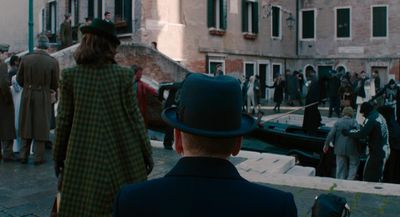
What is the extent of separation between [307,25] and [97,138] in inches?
1048

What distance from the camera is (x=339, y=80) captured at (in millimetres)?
19469

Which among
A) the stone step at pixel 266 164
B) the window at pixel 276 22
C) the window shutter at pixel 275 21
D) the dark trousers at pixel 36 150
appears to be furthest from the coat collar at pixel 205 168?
the window shutter at pixel 275 21

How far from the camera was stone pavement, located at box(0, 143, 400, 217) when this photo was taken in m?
5.08

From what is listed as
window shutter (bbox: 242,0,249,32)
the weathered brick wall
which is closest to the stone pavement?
the weathered brick wall

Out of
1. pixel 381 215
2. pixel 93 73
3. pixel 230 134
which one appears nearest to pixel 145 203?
pixel 230 134

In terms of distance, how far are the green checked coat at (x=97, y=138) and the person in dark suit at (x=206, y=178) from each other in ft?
5.02

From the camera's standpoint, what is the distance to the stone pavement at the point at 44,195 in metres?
5.08

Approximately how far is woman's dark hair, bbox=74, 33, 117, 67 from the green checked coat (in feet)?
0.15

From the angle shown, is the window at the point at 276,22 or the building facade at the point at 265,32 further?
the window at the point at 276,22

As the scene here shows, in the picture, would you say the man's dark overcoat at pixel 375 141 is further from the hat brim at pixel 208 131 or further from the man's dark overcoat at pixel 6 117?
the hat brim at pixel 208 131

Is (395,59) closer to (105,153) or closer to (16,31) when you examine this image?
(16,31)

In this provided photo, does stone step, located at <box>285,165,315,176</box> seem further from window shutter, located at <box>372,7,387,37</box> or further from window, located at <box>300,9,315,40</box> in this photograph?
window, located at <box>300,9,315,40</box>

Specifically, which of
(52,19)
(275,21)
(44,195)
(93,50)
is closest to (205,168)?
(93,50)

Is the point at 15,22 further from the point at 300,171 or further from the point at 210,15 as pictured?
the point at 300,171
